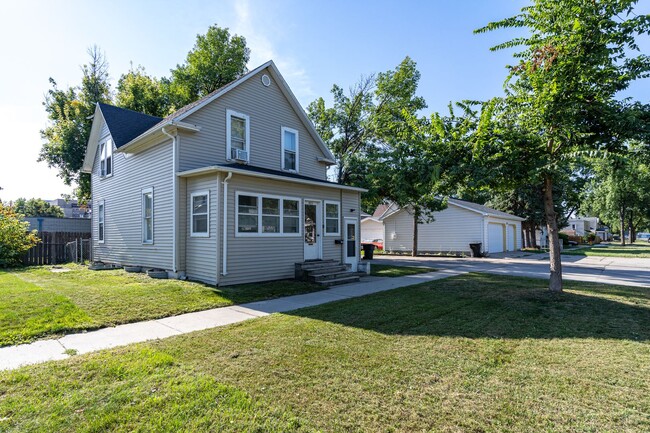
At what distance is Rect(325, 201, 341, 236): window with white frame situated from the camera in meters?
12.4

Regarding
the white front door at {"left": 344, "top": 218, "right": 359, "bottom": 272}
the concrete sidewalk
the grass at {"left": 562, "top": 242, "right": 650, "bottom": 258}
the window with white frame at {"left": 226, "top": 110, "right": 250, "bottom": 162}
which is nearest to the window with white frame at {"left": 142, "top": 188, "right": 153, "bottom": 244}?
the window with white frame at {"left": 226, "top": 110, "right": 250, "bottom": 162}

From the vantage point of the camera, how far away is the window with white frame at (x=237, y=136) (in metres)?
11.8

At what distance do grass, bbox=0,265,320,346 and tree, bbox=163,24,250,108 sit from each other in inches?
629

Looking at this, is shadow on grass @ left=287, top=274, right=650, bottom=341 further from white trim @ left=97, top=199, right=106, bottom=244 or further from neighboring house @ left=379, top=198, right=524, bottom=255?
neighboring house @ left=379, top=198, right=524, bottom=255

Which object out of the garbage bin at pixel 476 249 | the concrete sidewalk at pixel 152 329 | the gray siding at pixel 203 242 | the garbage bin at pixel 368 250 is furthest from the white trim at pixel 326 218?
the garbage bin at pixel 476 249

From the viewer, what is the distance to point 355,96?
69.2ft

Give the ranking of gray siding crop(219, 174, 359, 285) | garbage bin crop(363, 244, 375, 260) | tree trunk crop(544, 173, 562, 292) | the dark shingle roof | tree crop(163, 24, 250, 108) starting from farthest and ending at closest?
tree crop(163, 24, 250, 108) → garbage bin crop(363, 244, 375, 260) → the dark shingle roof → gray siding crop(219, 174, 359, 285) → tree trunk crop(544, 173, 562, 292)

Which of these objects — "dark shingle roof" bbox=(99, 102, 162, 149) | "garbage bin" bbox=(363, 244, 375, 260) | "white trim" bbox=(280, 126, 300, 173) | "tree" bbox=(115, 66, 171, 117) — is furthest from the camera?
"tree" bbox=(115, 66, 171, 117)

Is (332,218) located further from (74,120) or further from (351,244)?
(74,120)

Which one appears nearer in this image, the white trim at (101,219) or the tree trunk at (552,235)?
the tree trunk at (552,235)

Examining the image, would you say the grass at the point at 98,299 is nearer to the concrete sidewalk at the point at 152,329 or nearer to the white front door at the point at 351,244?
the concrete sidewalk at the point at 152,329

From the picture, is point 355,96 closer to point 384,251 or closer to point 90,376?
point 384,251

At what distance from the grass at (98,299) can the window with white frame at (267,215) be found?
1656 millimetres

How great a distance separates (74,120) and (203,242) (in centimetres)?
1885
